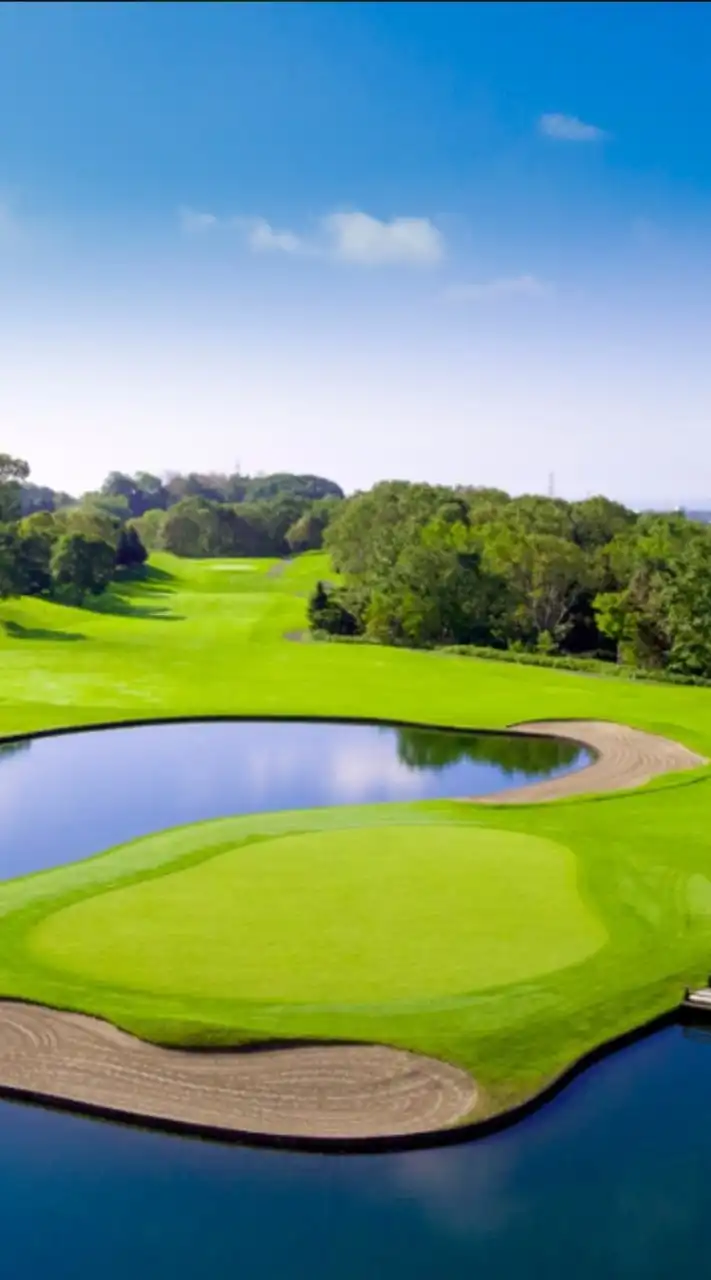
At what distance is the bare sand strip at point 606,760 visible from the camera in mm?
33469

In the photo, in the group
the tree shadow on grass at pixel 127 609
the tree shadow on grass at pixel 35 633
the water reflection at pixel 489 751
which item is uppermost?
the tree shadow on grass at pixel 127 609

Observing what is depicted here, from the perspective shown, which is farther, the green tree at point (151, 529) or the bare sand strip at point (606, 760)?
the green tree at point (151, 529)

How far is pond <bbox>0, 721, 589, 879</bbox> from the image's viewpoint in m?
29.7

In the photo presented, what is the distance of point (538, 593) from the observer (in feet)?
225

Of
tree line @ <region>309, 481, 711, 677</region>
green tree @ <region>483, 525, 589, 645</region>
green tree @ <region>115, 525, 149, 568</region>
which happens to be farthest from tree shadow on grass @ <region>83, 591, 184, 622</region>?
green tree @ <region>483, 525, 589, 645</region>

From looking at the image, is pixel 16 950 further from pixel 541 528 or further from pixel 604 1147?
pixel 541 528

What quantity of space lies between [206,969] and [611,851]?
11104mm

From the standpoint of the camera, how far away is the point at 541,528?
7744cm

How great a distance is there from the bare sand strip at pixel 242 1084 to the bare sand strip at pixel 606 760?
623 inches

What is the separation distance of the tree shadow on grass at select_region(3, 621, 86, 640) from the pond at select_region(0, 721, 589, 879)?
27000 mm

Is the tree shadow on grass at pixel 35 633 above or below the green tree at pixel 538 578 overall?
below

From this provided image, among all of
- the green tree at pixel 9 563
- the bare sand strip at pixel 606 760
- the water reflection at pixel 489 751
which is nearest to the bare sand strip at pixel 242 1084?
the bare sand strip at pixel 606 760

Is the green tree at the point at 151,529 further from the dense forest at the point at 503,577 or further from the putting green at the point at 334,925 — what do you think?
the putting green at the point at 334,925

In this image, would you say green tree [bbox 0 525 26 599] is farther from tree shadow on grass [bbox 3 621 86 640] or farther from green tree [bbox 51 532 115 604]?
green tree [bbox 51 532 115 604]
